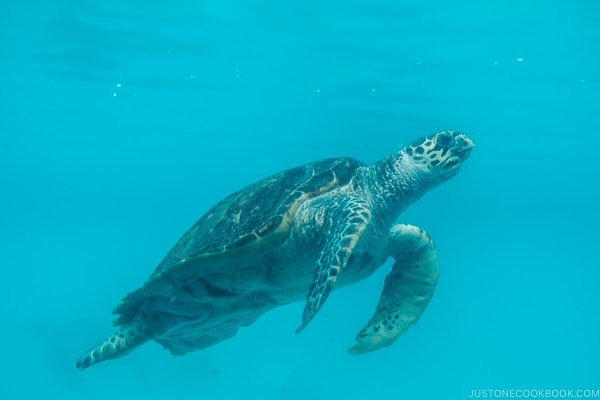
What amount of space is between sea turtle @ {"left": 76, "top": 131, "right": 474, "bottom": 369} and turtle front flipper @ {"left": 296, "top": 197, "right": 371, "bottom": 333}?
2 cm

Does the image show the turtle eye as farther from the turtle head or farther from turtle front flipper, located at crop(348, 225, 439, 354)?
turtle front flipper, located at crop(348, 225, 439, 354)

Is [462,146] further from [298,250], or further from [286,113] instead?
[286,113]

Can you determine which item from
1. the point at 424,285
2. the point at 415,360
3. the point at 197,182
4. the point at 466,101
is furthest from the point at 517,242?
the point at 424,285

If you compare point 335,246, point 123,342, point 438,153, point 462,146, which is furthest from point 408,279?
point 123,342

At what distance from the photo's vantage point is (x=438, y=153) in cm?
596

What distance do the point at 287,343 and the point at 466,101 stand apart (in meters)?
16.8

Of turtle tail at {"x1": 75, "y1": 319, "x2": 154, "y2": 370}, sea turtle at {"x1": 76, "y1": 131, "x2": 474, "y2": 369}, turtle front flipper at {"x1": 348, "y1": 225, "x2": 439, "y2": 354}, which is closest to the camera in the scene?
sea turtle at {"x1": 76, "y1": 131, "x2": 474, "y2": 369}

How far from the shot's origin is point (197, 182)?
51000 mm

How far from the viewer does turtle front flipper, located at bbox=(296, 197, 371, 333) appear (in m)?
4.20

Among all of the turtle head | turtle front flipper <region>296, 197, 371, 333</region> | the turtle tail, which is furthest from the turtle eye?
the turtle tail

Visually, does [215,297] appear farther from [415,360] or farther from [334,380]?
[415,360]

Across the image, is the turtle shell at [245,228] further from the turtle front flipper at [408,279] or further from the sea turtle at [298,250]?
the turtle front flipper at [408,279]

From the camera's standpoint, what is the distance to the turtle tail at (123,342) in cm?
654

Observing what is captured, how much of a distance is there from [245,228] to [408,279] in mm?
2368
